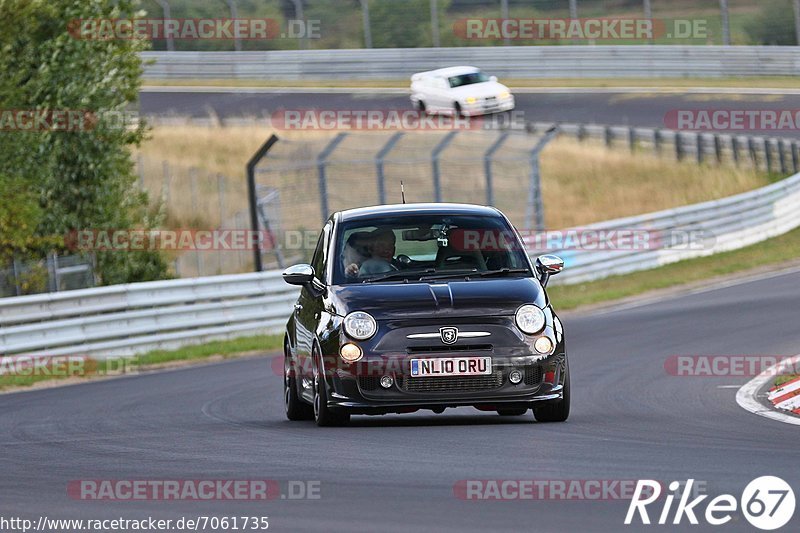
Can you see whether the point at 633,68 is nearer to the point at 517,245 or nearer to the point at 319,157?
the point at 319,157

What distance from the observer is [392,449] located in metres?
9.52

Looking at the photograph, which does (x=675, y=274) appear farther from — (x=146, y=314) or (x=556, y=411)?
(x=556, y=411)

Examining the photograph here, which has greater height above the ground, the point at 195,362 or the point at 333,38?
the point at 333,38

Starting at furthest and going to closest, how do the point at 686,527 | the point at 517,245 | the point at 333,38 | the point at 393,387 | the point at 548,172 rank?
the point at 333,38 < the point at 548,172 < the point at 517,245 < the point at 393,387 < the point at 686,527

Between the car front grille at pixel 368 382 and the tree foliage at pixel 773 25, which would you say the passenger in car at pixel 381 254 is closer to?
the car front grille at pixel 368 382

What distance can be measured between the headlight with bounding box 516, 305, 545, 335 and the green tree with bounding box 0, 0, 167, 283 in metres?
15.4

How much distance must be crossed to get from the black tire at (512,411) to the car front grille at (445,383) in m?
0.43

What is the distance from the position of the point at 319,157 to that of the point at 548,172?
56.5ft

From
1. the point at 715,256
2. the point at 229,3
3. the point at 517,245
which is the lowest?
the point at 715,256

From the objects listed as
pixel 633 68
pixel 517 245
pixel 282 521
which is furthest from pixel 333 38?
pixel 282 521

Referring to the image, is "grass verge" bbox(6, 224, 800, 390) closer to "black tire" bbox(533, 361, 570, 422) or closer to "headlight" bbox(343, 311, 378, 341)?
"headlight" bbox(343, 311, 378, 341)

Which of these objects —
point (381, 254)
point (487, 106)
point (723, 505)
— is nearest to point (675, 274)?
point (381, 254)

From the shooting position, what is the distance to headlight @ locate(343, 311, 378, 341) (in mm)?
10648

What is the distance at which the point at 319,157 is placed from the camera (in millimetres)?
25734
